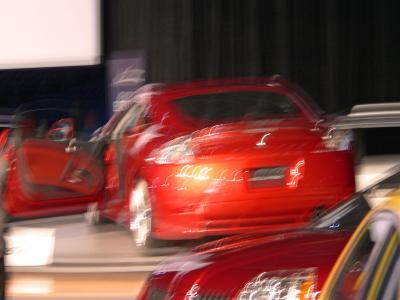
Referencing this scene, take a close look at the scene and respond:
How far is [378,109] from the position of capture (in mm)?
8547

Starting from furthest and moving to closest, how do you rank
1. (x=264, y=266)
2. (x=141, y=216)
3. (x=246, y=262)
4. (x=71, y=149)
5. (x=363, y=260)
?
(x=71, y=149) < (x=141, y=216) < (x=246, y=262) < (x=264, y=266) < (x=363, y=260)

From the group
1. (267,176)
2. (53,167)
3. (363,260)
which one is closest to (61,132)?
(53,167)

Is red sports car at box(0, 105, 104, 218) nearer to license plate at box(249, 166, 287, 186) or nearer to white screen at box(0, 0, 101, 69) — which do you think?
license plate at box(249, 166, 287, 186)

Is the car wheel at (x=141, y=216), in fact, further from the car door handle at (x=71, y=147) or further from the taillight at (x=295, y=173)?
the taillight at (x=295, y=173)

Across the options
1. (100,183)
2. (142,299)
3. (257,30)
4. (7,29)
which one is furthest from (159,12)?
(142,299)

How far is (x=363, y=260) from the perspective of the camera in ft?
13.1

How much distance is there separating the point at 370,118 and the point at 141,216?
2286mm

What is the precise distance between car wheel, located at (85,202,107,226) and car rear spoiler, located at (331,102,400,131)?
10.6 feet

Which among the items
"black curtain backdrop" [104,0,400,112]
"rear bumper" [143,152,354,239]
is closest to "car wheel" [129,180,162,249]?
"rear bumper" [143,152,354,239]

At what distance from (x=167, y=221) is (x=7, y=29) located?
7.41 m

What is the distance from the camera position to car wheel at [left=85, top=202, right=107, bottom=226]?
10929mm

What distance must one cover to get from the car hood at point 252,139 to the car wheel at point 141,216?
0.71m

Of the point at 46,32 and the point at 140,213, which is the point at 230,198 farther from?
the point at 46,32

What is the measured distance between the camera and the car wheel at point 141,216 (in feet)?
29.5
